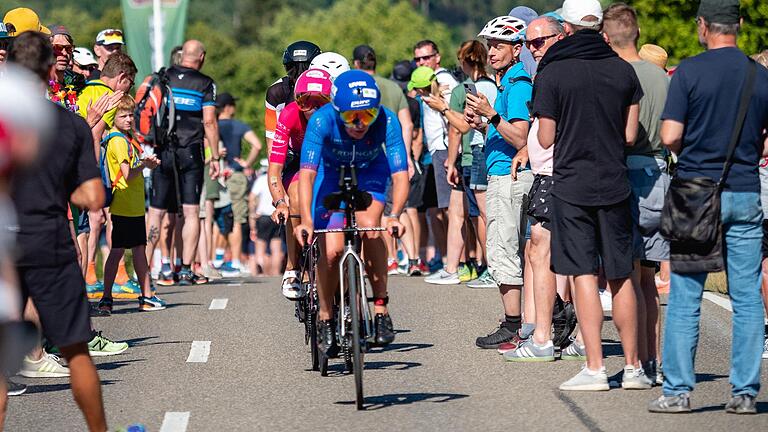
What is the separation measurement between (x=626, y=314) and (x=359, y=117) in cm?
201

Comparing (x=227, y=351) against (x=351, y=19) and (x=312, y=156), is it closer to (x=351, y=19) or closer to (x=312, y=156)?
(x=312, y=156)

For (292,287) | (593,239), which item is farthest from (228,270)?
(593,239)

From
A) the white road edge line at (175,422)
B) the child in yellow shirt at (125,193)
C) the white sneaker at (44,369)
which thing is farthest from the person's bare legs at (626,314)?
the child in yellow shirt at (125,193)

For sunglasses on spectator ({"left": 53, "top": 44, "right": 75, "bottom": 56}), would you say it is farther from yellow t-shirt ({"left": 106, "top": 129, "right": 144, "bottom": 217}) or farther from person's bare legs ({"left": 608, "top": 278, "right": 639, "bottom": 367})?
person's bare legs ({"left": 608, "top": 278, "right": 639, "bottom": 367})

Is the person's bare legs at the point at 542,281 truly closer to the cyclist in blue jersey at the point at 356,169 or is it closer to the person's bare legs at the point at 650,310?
the person's bare legs at the point at 650,310

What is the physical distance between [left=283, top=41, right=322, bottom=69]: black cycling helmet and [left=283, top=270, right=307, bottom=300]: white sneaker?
1643 millimetres

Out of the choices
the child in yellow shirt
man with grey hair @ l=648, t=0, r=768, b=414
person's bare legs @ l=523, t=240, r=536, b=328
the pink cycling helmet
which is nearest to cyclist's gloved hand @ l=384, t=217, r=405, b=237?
man with grey hair @ l=648, t=0, r=768, b=414

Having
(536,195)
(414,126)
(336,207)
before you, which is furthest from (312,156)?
(414,126)

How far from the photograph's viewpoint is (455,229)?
16.4 metres

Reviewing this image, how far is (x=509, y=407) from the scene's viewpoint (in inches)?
345

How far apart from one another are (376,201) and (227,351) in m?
2.46

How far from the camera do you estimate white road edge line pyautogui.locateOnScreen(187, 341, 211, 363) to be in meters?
11.1

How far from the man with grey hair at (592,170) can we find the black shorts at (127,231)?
568cm

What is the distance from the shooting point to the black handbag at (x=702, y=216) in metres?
8.23
